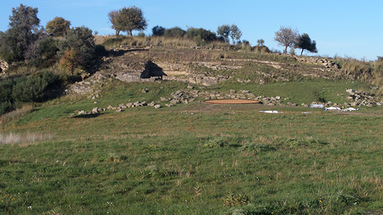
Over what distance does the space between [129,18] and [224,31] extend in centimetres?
1861

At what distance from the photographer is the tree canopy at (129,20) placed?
50531 mm

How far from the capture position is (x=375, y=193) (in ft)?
21.3

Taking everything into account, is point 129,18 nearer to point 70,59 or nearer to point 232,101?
point 70,59

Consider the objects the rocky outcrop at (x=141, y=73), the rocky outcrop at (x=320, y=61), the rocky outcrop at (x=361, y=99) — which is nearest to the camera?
the rocky outcrop at (x=361, y=99)

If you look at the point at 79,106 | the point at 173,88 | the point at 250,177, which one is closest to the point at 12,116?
the point at 79,106

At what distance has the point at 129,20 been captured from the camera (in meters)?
50.5

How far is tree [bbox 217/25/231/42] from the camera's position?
57312mm

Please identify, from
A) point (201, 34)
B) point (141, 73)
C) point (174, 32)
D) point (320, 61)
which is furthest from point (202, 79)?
point (174, 32)

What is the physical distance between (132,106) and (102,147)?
605 inches

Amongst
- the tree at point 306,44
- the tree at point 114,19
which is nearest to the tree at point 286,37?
the tree at point 306,44

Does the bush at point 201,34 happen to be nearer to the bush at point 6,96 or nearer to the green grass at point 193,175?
the bush at point 6,96

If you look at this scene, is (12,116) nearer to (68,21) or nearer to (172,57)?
(172,57)

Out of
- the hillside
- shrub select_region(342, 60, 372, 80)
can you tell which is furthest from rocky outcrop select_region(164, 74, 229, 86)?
shrub select_region(342, 60, 372, 80)

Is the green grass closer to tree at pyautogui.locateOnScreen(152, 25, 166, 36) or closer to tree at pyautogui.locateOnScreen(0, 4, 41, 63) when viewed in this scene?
tree at pyautogui.locateOnScreen(0, 4, 41, 63)
